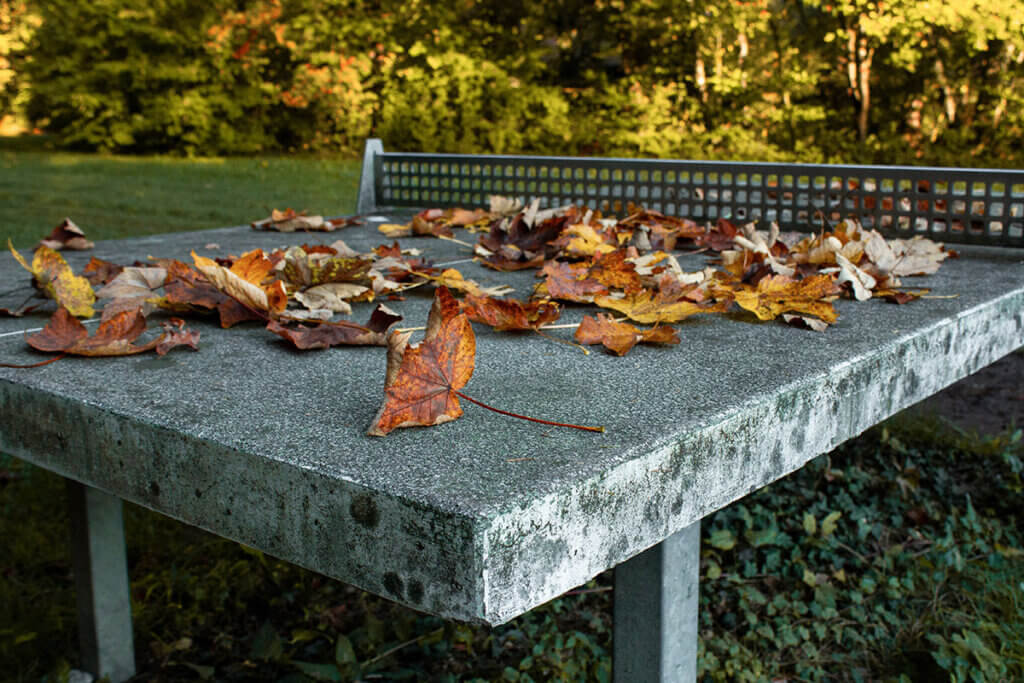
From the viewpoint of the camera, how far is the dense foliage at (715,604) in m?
2.46

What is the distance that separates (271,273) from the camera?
2.07m

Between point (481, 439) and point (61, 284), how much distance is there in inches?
43.8

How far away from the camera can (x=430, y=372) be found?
1.14m

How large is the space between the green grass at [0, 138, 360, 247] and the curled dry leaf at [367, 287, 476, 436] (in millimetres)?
6151

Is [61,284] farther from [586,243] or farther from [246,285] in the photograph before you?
[586,243]

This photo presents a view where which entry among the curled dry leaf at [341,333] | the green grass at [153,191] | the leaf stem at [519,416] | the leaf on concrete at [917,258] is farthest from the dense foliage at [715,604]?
the green grass at [153,191]

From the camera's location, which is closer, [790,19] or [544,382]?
[544,382]

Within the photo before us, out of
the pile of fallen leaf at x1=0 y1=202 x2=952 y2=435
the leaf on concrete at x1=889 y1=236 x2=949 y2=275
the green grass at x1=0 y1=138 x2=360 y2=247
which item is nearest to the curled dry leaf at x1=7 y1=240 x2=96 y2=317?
the pile of fallen leaf at x1=0 y1=202 x2=952 y2=435

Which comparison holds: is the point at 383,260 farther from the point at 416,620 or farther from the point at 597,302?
the point at 416,620

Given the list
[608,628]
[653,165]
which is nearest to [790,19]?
[653,165]

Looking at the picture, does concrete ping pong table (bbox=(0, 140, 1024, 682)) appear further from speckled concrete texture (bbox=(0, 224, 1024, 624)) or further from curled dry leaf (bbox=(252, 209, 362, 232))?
curled dry leaf (bbox=(252, 209, 362, 232))

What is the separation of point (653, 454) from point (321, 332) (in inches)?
29.0

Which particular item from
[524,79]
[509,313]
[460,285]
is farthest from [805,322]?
[524,79]

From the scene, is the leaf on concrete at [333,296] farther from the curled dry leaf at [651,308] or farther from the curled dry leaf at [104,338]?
the curled dry leaf at [651,308]
